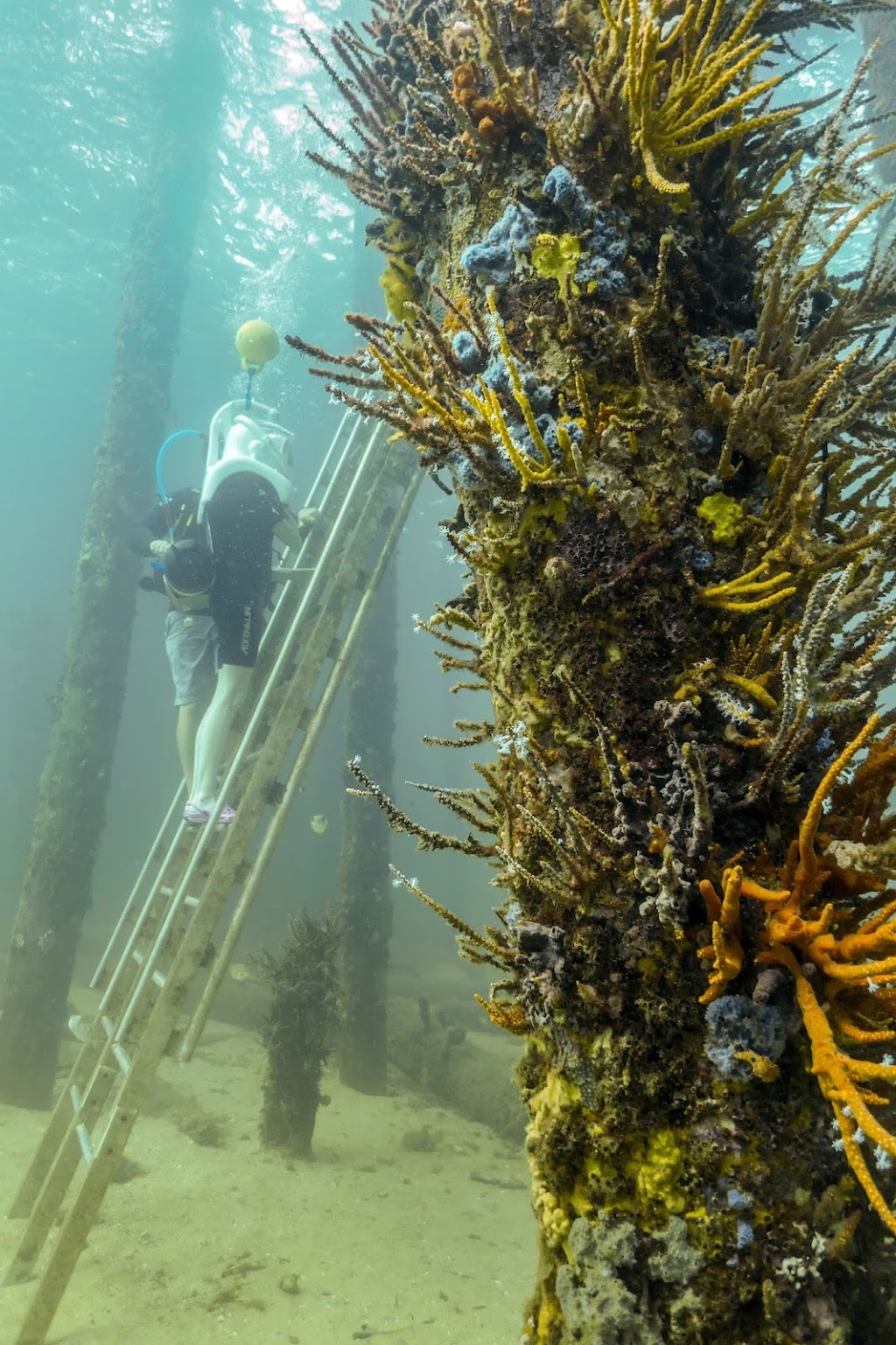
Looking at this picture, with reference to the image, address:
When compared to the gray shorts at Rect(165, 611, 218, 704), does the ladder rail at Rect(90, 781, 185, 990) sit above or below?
below

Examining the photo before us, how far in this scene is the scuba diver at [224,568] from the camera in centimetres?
602

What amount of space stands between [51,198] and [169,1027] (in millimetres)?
24908

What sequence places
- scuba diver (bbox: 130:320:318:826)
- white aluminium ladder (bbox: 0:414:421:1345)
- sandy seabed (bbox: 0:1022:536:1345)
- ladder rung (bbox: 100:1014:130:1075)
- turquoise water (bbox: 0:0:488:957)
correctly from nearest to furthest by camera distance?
sandy seabed (bbox: 0:1022:536:1345)
white aluminium ladder (bbox: 0:414:421:1345)
ladder rung (bbox: 100:1014:130:1075)
scuba diver (bbox: 130:320:318:826)
turquoise water (bbox: 0:0:488:957)

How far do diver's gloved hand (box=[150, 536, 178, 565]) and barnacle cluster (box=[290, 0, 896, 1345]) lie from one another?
4626 millimetres

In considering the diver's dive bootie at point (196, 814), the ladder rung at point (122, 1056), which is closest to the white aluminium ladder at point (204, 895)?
the ladder rung at point (122, 1056)

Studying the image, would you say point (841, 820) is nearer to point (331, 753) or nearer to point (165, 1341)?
point (165, 1341)

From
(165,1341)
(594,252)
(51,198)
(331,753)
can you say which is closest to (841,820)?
(594,252)

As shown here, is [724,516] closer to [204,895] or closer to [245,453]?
[204,895]

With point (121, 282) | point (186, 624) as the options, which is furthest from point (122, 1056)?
point (121, 282)

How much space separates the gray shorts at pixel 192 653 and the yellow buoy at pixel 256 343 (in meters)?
2.86

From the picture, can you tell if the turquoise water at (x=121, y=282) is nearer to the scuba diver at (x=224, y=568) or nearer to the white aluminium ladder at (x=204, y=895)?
the scuba diver at (x=224, y=568)

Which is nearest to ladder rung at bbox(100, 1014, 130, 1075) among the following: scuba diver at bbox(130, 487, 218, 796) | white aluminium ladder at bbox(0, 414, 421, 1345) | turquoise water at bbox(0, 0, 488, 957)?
white aluminium ladder at bbox(0, 414, 421, 1345)

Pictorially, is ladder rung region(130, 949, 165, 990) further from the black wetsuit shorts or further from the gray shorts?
the black wetsuit shorts

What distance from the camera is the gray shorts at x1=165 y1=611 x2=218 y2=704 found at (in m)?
6.89
